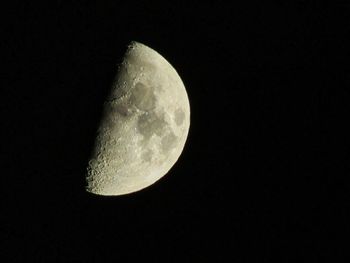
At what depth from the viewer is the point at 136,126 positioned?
3746 mm

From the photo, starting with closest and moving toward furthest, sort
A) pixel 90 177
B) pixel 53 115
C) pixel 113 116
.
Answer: pixel 53 115
pixel 113 116
pixel 90 177

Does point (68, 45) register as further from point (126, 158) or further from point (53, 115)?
point (126, 158)

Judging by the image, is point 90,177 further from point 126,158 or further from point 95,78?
point 95,78

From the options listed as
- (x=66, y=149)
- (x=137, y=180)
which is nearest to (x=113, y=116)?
→ (x=66, y=149)

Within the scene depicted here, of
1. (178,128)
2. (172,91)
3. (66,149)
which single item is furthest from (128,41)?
(66,149)

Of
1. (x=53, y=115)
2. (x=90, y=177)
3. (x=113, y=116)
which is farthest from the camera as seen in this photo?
(x=90, y=177)

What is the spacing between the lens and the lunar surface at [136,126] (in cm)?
373

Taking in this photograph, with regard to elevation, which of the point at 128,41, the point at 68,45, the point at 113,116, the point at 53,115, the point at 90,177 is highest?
the point at 128,41

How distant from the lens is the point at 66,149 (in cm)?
352

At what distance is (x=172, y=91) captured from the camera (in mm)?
4109

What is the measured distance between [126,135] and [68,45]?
908 millimetres

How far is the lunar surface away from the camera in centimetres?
373

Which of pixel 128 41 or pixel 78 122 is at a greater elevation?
pixel 128 41

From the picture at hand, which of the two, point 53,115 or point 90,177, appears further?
point 90,177
